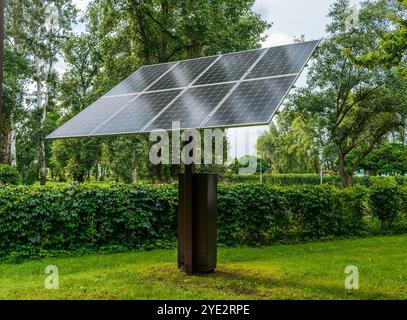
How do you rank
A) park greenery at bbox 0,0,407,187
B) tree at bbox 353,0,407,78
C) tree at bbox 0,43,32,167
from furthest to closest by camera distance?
tree at bbox 0,43,32,167, park greenery at bbox 0,0,407,187, tree at bbox 353,0,407,78

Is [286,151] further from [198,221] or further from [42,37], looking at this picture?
[198,221]

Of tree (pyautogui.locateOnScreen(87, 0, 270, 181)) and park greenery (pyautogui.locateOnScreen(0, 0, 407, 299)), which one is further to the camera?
tree (pyautogui.locateOnScreen(87, 0, 270, 181))

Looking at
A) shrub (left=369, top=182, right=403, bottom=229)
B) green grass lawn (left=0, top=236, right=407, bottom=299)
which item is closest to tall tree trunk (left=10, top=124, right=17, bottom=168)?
green grass lawn (left=0, top=236, right=407, bottom=299)

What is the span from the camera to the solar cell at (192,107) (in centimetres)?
742

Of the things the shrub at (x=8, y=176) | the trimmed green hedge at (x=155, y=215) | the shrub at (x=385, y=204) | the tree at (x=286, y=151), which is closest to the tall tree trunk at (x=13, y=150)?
the shrub at (x=8, y=176)

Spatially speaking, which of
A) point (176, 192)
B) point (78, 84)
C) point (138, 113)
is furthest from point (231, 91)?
point (78, 84)

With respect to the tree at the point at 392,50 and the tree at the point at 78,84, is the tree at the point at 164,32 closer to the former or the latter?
the tree at the point at 392,50

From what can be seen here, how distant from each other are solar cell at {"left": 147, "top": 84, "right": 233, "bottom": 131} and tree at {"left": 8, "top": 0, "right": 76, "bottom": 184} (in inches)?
1039

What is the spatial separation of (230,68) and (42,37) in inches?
1146

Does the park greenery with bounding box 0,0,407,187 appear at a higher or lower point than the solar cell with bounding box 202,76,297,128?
higher

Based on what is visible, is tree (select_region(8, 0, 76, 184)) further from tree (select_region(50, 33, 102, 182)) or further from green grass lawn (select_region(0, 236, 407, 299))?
green grass lawn (select_region(0, 236, 407, 299))

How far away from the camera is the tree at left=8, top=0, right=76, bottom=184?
109 feet

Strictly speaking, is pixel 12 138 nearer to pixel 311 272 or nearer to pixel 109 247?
pixel 109 247
